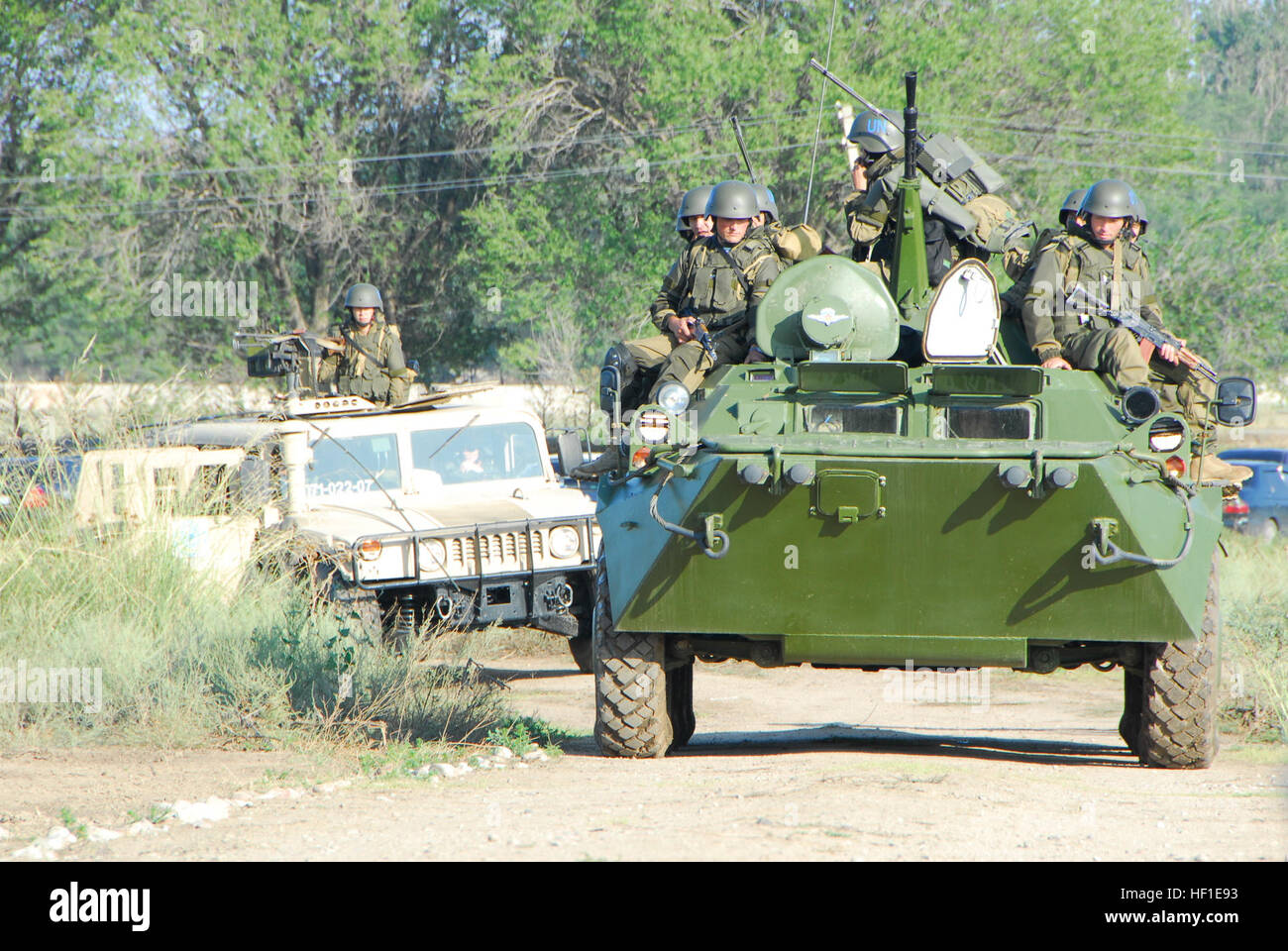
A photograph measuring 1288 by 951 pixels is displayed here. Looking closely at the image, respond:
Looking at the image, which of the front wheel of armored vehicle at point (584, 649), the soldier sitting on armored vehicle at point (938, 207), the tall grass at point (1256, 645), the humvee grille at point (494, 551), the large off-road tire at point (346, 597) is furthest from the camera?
the front wheel of armored vehicle at point (584, 649)

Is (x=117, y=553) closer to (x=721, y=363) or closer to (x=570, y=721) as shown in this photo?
(x=570, y=721)

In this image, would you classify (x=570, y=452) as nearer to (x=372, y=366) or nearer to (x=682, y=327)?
(x=682, y=327)

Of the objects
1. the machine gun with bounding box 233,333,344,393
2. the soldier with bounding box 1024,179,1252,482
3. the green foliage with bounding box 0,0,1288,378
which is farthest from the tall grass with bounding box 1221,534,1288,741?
the green foliage with bounding box 0,0,1288,378

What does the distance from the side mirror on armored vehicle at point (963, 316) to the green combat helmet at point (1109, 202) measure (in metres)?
1.21

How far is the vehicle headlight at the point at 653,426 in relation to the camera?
693 centimetres

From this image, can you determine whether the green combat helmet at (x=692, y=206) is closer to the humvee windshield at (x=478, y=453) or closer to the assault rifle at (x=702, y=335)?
the assault rifle at (x=702, y=335)

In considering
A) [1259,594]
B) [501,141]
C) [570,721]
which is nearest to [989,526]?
[570,721]

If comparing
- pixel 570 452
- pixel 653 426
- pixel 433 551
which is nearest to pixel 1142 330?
pixel 653 426

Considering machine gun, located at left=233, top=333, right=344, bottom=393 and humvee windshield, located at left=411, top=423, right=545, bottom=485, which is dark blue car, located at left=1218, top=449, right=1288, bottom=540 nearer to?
humvee windshield, located at left=411, top=423, right=545, bottom=485

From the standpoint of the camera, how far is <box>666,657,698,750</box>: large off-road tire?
7941 mm

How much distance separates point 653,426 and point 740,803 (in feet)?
5.96

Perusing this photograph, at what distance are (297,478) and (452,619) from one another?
4.64 ft

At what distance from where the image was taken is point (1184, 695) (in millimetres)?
6879

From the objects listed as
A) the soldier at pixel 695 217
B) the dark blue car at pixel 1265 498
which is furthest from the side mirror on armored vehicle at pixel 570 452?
the dark blue car at pixel 1265 498
